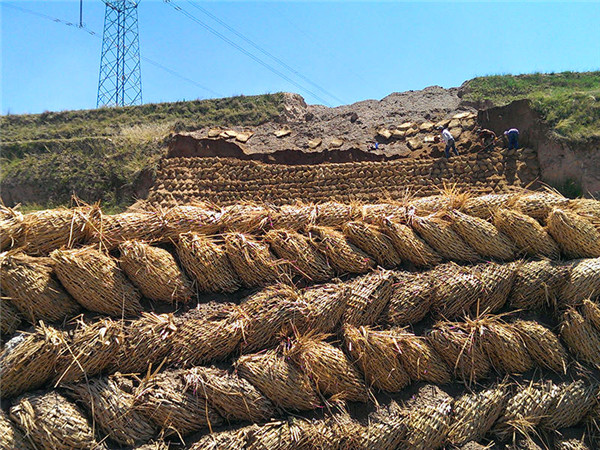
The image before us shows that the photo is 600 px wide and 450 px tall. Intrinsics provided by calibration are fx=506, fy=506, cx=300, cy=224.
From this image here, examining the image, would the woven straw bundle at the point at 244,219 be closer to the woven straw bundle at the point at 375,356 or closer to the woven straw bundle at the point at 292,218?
the woven straw bundle at the point at 292,218

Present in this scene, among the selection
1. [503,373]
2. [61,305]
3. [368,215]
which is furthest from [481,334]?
[61,305]

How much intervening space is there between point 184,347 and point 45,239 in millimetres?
802

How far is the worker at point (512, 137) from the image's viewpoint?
1309cm

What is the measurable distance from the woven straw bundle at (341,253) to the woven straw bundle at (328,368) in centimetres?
43

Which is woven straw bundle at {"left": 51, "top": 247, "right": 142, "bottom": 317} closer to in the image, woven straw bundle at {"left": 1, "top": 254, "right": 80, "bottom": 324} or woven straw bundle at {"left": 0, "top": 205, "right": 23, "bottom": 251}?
woven straw bundle at {"left": 1, "top": 254, "right": 80, "bottom": 324}

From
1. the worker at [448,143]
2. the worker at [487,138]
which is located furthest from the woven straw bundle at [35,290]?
the worker at [487,138]

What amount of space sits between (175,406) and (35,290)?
0.76m

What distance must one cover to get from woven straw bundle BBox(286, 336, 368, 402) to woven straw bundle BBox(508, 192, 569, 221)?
1.49 m

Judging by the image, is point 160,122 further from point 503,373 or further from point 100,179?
point 503,373

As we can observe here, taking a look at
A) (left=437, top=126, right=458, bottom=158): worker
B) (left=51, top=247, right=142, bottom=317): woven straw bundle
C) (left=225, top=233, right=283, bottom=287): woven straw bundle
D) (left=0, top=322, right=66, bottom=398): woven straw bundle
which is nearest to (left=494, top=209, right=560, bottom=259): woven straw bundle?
(left=225, top=233, right=283, bottom=287): woven straw bundle

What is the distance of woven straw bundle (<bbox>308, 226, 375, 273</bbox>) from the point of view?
2605 mm

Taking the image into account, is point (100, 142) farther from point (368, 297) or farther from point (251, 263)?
point (368, 297)

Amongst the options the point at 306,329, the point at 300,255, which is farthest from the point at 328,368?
Result: the point at 300,255

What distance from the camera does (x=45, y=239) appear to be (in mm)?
2295
